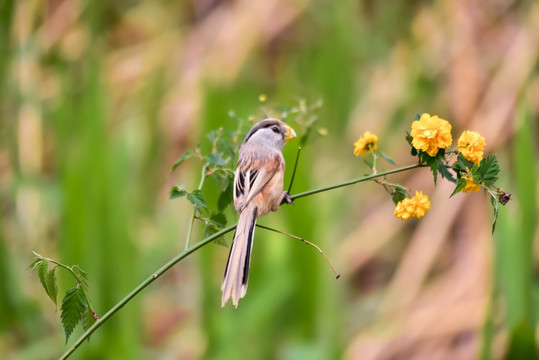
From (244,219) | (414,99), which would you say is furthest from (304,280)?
(244,219)

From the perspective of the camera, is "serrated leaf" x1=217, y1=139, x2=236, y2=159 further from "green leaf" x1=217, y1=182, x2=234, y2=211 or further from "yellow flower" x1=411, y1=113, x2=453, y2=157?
"yellow flower" x1=411, y1=113, x2=453, y2=157

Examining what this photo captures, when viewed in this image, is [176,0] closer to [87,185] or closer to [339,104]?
[339,104]

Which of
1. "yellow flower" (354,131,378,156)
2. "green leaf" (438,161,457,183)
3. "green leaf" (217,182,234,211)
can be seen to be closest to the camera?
"green leaf" (438,161,457,183)

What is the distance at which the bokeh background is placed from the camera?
2484mm

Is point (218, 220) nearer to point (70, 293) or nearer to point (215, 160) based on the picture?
point (215, 160)

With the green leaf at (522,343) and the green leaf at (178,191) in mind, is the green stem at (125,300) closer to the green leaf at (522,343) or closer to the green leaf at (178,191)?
the green leaf at (178,191)

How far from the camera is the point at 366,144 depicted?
1084 millimetres

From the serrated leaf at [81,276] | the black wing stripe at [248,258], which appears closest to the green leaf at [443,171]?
the black wing stripe at [248,258]

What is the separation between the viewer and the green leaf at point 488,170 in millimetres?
953

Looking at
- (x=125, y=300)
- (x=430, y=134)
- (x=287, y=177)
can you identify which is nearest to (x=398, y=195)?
(x=430, y=134)

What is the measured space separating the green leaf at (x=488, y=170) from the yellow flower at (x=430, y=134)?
51 millimetres

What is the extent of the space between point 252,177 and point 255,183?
18 mm

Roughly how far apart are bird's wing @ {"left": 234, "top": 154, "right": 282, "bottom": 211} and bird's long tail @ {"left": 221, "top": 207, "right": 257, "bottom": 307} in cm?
3

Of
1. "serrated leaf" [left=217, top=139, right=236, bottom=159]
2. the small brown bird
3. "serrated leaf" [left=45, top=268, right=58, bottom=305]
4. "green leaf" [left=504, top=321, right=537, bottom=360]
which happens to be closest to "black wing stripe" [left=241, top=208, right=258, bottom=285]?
the small brown bird
